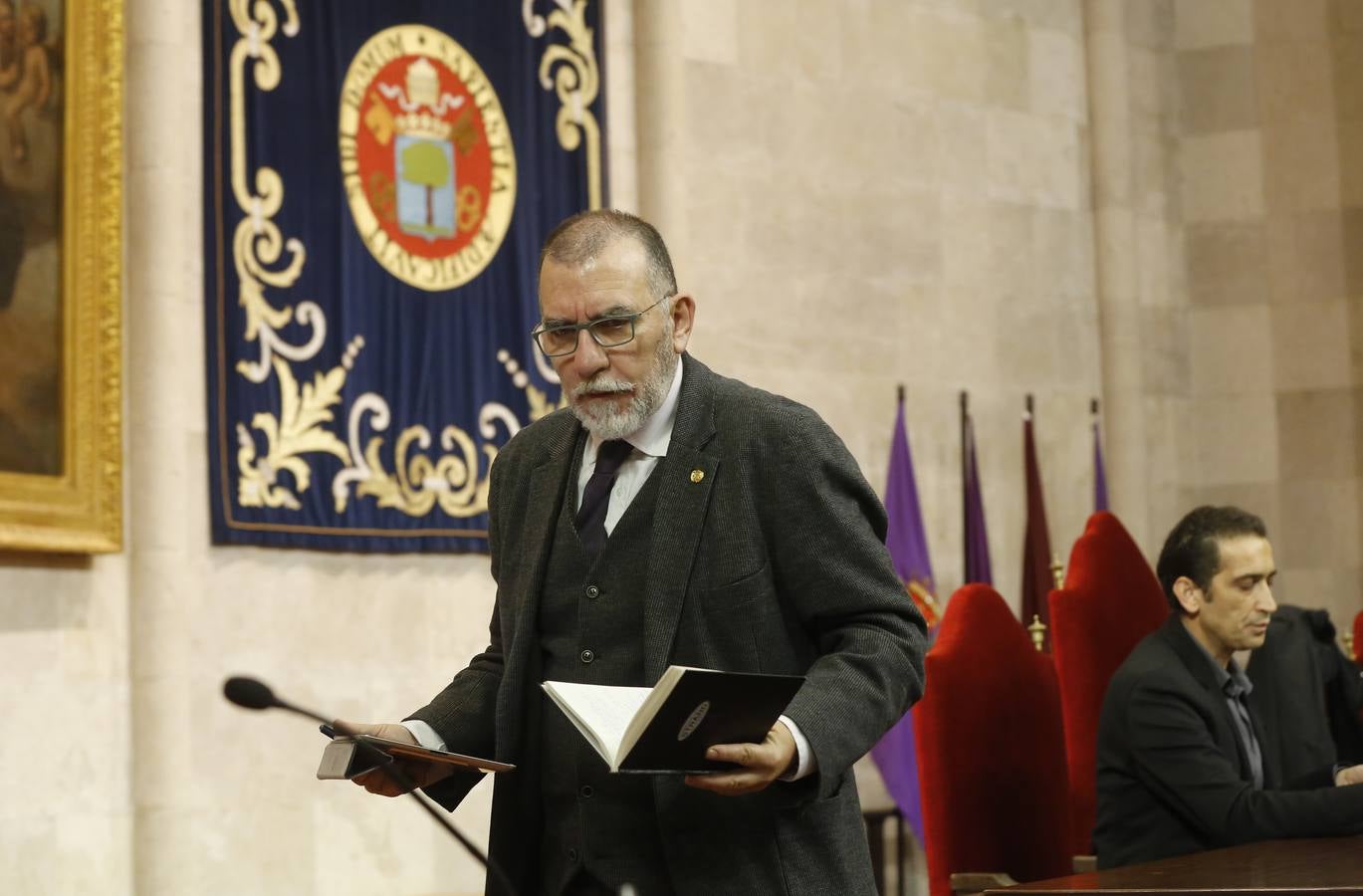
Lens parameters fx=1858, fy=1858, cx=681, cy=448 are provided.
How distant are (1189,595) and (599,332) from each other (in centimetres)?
247

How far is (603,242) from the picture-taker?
2729 millimetres

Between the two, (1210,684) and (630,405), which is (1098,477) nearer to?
(1210,684)

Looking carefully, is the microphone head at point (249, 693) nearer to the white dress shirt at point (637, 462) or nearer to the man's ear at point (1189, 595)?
the white dress shirt at point (637, 462)

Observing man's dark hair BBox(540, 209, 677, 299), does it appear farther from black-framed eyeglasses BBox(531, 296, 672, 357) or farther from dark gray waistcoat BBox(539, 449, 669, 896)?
dark gray waistcoat BBox(539, 449, 669, 896)

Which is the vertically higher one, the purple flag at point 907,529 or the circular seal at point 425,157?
the circular seal at point 425,157

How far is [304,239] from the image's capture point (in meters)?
6.72

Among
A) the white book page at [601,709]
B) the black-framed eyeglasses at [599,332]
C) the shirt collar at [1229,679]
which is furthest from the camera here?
the shirt collar at [1229,679]

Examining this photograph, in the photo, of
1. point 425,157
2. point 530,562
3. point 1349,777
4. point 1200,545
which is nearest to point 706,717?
point 530,562

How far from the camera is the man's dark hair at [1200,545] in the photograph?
4.67 m

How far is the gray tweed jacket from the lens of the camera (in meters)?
2.56

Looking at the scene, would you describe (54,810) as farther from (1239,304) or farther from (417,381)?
(1239,304)

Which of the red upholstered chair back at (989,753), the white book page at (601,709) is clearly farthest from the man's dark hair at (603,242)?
the red upholstered chair back at (989,753)

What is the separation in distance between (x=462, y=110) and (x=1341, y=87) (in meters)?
5.36

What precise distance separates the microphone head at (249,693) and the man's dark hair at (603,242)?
815 mm
